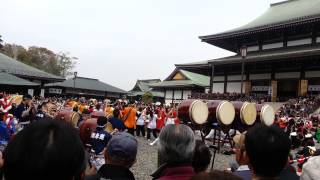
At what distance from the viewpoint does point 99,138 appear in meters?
4.95

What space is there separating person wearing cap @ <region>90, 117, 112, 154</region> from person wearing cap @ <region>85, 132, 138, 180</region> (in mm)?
2138

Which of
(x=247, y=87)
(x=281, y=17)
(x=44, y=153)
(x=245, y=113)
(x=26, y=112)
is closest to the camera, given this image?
(x=44, y=153)

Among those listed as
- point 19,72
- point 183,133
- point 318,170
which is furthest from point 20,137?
point 19,72

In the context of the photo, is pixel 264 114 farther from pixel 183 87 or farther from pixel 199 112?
pixel 183 87

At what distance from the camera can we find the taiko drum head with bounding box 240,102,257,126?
10.3 metres

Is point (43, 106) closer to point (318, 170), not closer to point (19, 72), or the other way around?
point (318, 170)

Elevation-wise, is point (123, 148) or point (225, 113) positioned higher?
point (225, 113)

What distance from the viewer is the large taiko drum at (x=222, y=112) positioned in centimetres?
991

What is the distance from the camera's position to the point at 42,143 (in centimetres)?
143

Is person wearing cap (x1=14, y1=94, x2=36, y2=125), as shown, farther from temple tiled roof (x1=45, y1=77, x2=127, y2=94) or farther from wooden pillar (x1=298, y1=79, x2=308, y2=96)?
temple tiled roof (x1=45, y1=77, x2=127, y2=94)

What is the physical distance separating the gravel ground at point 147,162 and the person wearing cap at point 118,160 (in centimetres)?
463

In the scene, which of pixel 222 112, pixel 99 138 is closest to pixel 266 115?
pixel 222 112

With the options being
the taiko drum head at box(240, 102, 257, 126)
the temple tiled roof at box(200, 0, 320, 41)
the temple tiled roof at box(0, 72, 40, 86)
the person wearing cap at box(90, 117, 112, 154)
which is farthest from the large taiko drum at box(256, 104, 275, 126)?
the temple tiled roof at box(0, 72, 40, 86)

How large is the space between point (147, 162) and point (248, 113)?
10.9 feet
